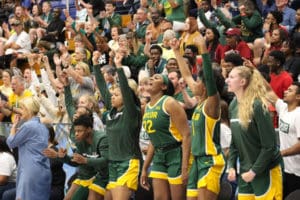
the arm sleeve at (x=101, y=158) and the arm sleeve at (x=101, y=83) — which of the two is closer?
the arm sleeve at (x=101, y=158)

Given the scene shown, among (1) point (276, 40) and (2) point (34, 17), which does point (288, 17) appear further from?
(2) point (34, 17)

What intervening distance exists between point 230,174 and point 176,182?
1.17m

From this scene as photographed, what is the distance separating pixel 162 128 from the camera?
870cm

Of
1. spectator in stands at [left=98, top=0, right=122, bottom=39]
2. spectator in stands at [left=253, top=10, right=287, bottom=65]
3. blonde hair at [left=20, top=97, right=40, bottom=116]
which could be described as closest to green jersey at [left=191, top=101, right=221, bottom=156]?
blonde hair at [left=20, top=97, right=40, bottom=116]

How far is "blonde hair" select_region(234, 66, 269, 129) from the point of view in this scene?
7.52 m

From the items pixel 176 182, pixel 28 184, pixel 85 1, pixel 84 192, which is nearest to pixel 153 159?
pixel 176 182

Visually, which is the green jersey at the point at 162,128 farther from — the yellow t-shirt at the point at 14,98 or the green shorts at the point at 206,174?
the yellow t-shirt at the point at 14,98

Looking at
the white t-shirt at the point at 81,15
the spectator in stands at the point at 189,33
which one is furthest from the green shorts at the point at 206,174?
the white t-shirt at the point at 81,15

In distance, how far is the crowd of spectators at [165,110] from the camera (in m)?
8.05

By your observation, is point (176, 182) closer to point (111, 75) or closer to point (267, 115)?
point (267, 115)

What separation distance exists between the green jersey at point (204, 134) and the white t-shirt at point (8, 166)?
Result: 350 cm

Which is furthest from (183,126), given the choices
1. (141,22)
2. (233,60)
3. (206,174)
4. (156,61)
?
(141,22)

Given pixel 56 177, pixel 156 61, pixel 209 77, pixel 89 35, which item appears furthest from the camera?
pixel 89 35

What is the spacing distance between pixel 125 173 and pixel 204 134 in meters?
1.39
